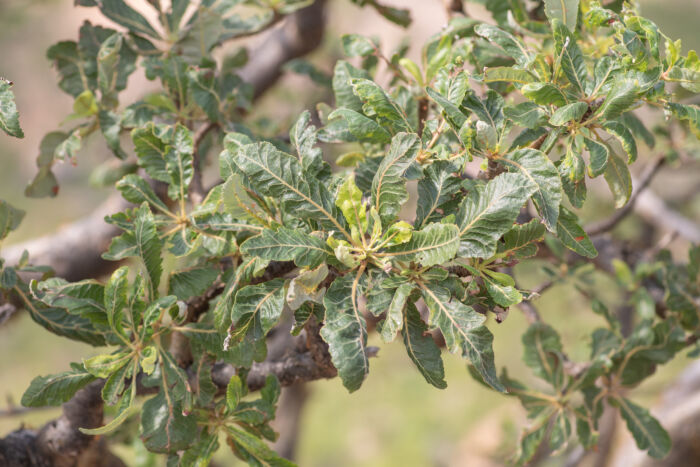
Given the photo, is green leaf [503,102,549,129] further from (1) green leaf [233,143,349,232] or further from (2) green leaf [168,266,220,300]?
(2) green leaf [168,266,220,300]

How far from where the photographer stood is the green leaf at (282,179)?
730mm

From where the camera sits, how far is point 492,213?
690 millimetres

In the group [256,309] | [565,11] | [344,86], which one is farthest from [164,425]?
[565,11]

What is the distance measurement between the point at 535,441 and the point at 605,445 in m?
1.80

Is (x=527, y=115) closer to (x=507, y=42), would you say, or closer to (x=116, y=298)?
(x=507, y=42)

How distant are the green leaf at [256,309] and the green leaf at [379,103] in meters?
0.25

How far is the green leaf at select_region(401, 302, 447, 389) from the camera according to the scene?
28.9 inches

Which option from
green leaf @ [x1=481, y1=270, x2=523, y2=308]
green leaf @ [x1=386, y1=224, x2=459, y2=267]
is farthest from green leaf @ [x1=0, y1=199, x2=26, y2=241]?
green leaf @ [x1=481, y1=270, x2=523, y2=308]

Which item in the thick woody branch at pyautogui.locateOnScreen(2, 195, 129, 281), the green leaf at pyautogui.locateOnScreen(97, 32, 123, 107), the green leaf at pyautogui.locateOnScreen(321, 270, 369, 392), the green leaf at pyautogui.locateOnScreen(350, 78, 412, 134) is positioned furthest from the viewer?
the thick woody branch at pyautogui.locateOnScreen(2, 195, 129, 281)

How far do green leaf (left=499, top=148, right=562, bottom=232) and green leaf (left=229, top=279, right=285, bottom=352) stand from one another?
32cm

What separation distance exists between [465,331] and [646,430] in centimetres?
67

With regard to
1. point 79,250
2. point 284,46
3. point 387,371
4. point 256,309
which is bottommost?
point 387,371

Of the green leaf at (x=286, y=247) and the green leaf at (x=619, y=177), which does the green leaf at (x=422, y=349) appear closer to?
the green leaf at (x=286, y=247)

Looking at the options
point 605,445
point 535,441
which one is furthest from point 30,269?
point 605,445
